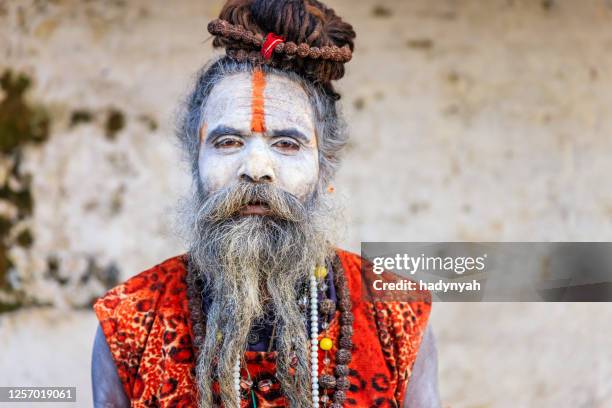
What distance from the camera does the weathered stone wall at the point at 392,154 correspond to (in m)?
3.91

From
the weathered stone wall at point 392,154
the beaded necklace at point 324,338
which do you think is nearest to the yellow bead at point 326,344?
the beaded necklace at point 324,338

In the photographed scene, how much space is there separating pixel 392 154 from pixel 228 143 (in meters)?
1.86

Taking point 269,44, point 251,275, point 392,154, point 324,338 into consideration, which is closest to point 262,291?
point 251,275

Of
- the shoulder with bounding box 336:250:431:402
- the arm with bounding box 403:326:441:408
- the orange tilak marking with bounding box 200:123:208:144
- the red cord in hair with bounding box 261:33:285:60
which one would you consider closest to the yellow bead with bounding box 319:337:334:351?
the shoulder with bounding box 336:250:431:402

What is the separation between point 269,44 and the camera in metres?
2.24

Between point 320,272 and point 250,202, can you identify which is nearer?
point 250,202

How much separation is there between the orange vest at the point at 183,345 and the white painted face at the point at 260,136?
34 cm

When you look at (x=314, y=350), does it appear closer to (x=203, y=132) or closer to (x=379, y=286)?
(x=379, y=286)

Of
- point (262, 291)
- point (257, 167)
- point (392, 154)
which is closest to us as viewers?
point (257, 167)

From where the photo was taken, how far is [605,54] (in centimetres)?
400

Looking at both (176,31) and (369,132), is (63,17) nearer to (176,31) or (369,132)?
(176,31)

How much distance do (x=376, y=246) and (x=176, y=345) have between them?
1641 millimetres

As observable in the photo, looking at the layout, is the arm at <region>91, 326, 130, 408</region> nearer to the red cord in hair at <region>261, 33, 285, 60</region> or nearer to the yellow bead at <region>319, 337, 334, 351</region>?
the yellow bead at <region>319, 337, 334, 351</region>

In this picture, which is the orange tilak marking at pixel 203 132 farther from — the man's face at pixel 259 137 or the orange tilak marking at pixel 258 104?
the orange tilak marking at pixel 258 104
